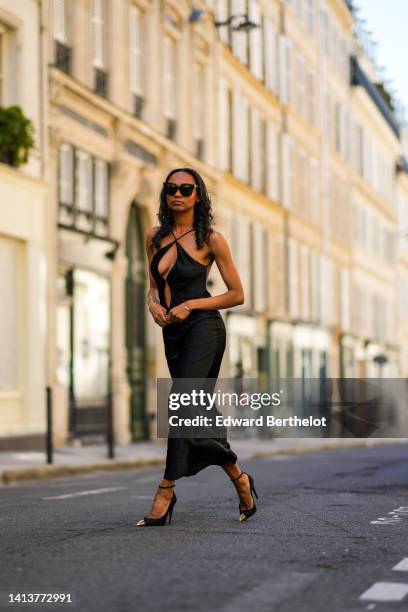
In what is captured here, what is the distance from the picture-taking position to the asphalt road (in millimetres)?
5051

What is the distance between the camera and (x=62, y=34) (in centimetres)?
2377

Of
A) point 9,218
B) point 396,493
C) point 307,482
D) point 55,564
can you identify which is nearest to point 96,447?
point 9,218

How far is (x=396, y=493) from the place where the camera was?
32.9 feet

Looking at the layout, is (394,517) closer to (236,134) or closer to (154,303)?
(154,303)

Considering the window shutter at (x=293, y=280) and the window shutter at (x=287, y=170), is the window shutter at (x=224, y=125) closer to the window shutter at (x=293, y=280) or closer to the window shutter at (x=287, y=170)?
the window shutter at (x=287, y=170)

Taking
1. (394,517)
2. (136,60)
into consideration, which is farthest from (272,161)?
(394,517)

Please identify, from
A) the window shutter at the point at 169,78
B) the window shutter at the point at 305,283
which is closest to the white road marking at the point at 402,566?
the window shutter at the point at 169,78

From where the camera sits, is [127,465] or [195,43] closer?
[127,465]

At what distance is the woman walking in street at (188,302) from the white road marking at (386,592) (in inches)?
71.1

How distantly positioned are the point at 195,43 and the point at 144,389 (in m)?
8.70

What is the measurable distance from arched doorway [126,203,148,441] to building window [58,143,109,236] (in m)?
1.88

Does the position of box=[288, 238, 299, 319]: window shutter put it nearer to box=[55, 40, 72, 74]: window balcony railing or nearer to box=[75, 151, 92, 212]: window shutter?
box=[75, 151, 92, 212]: window shutter

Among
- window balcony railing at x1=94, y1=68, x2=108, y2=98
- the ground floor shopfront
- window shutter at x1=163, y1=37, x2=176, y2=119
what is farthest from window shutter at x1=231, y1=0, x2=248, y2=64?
the ground floor shopfront

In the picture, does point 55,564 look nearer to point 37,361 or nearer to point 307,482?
point 307,482
